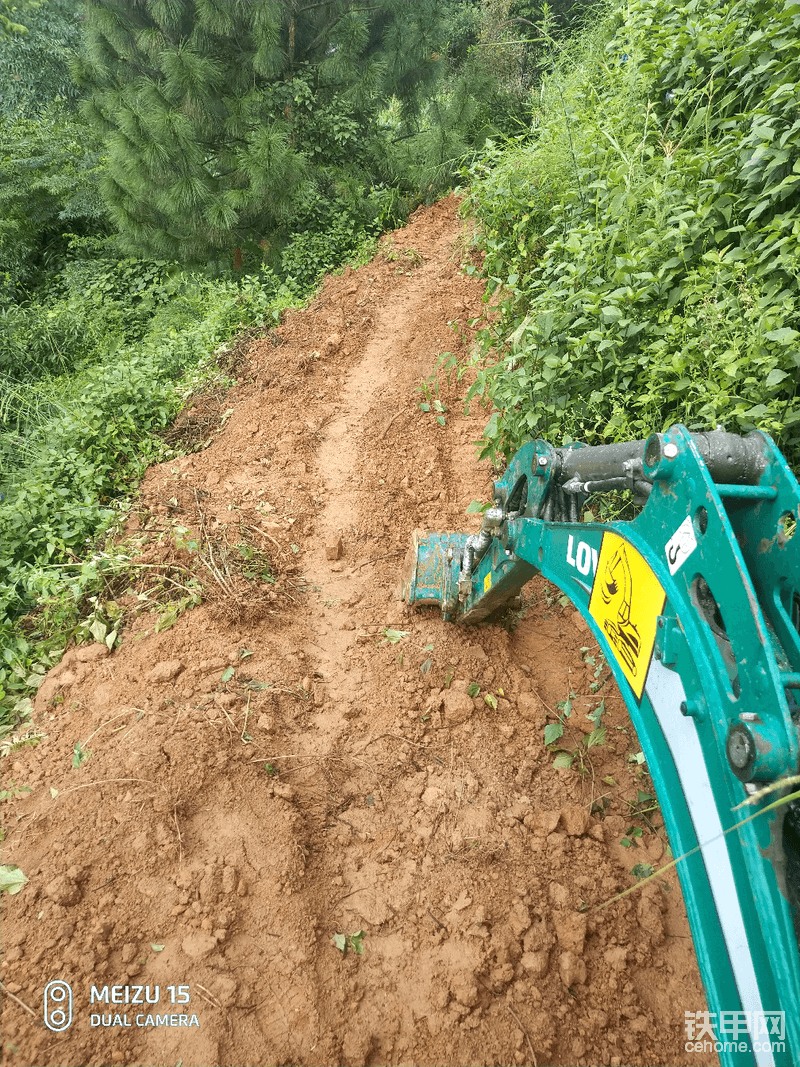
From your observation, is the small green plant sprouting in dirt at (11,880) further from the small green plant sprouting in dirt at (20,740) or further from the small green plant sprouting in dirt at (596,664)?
the small green plant sprouting in dirt at (596,664)

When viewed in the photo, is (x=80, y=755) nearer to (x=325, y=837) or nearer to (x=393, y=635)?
(x=325, y=837)

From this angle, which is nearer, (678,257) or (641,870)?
(641,870)

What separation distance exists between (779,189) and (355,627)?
2937 mm

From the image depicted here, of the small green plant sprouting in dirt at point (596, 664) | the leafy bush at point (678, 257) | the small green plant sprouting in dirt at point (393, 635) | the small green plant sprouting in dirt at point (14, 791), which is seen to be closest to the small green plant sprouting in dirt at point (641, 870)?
the small green plant sprouting in dirt at point (596, 664)

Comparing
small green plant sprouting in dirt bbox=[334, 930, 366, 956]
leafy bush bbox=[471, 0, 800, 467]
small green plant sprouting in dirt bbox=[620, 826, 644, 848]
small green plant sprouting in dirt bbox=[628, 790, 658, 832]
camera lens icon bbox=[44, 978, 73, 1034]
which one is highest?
leafy bush bbox=[471, 0, 800, 467]

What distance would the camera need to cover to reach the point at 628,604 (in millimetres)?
1392

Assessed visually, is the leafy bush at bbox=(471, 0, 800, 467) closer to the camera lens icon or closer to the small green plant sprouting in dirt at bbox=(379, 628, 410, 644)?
the small green plant sprouting in dirt at bbox=(379, 628, 410, 644)

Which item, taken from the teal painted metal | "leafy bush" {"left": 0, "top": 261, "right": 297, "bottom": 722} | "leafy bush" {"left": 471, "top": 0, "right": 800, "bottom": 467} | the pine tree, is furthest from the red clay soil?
the pine tree

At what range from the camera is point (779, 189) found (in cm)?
280

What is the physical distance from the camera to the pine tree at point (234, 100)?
728cm

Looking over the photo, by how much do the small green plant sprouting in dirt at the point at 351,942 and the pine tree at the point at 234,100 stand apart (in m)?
7.83

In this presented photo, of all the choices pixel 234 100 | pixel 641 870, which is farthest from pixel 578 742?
pixel 234 100

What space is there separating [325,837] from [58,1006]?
996 millimetres

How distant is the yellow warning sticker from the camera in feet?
4.24
